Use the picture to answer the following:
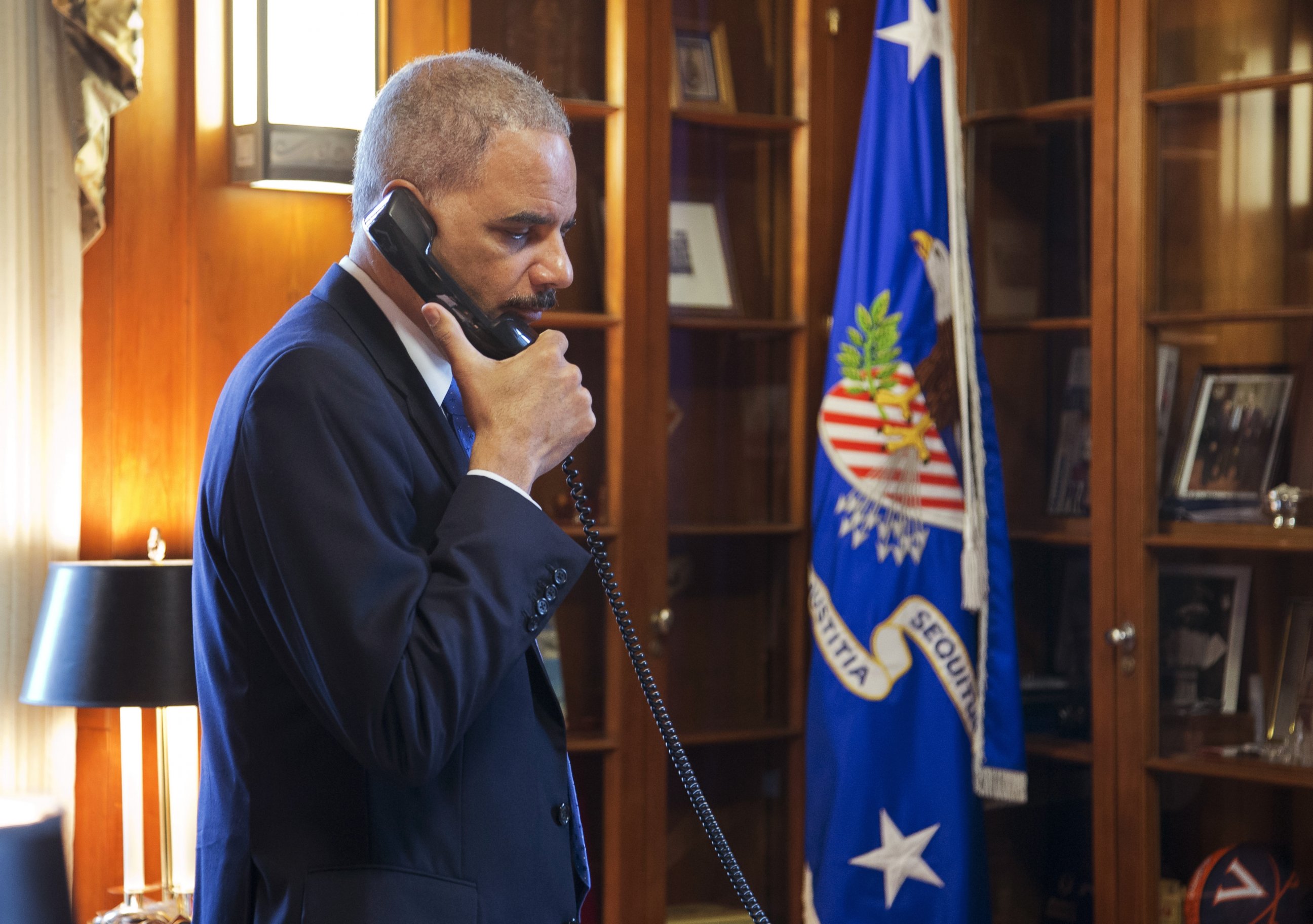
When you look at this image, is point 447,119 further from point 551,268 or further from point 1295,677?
point 1295,677

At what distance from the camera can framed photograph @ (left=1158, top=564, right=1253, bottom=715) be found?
9.12ft

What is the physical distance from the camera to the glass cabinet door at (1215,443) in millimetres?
2717

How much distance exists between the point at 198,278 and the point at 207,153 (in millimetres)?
258

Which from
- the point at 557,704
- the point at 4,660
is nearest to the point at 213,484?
the point at 557,704

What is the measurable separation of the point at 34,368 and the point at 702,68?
5.26 feet

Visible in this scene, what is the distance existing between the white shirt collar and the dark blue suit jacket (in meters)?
0.03

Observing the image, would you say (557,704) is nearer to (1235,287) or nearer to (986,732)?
(986,732)

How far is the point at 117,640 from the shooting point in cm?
225

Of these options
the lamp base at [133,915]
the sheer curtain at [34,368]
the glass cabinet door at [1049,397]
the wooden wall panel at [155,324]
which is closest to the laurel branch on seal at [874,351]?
the glass cabinet door at [1049,397]

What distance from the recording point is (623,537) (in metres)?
2.88

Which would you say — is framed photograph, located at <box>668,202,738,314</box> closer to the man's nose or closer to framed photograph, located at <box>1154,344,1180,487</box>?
framed photograph, located at <box>1154,344,1180,487</box>

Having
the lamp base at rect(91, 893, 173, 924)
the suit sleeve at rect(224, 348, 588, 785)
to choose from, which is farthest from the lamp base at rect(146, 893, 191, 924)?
the suit sleeve at rect(224, 348, 588, 785)

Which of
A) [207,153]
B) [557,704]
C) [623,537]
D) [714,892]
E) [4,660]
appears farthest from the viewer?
[714,892]

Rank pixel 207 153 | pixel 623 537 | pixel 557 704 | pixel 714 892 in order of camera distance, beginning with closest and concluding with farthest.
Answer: pixel 557 704 → pixel 207 153 → pixel 623 537 → pixel 714 892
